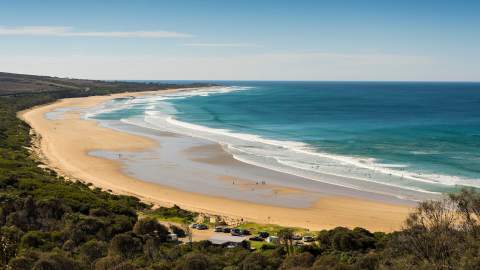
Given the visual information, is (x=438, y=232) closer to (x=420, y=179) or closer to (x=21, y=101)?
(x=420, y=179)

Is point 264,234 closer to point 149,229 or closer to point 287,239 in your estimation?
point 287,239

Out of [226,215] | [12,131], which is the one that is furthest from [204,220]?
[12,131]

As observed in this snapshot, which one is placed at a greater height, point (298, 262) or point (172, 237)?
point (298, 262)

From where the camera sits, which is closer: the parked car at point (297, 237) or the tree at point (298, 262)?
the tree at point (298, 262)

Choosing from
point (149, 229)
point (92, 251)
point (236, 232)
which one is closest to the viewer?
point (92, 251)

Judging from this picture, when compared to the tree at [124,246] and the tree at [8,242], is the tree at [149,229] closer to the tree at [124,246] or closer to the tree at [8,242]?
the tree at [124,246]

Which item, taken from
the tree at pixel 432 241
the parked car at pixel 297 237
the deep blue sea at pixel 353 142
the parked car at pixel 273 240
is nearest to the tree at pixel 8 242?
the parked car at pixel 273 240

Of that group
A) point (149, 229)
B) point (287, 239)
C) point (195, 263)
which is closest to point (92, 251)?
point (195, 263)
